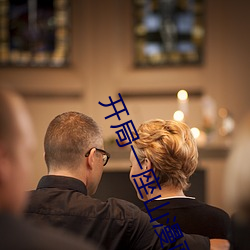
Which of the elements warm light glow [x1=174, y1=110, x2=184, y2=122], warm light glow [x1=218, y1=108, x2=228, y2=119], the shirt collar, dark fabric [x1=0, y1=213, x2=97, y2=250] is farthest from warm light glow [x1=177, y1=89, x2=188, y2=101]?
dark fabric [x1=0, y1=213, x2=97, y2=250]

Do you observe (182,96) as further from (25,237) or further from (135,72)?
(25,237)

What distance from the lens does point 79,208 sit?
95.8 inches

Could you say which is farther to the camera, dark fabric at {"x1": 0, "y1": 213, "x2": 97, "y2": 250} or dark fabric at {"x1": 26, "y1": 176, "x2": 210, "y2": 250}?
dark fabric at {"x1": 26, "y1": 176, "x2": 210, "y2": 250}

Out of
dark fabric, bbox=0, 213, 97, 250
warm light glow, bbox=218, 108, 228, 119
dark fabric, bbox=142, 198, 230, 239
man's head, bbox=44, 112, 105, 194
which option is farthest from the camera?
warm light glow, bbox=218, 108, 228, 119

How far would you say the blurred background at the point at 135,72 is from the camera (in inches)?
323

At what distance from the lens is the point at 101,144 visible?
2.71m

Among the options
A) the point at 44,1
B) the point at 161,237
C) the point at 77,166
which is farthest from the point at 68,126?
the point at 44,1

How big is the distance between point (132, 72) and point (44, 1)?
1.62 m

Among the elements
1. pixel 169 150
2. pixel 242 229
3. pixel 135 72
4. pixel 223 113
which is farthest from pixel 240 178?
pixel 135 72

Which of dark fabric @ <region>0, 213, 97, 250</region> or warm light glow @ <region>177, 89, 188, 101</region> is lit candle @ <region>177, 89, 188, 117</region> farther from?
dark fabric @ <region>0, 213, 97, 250</region>

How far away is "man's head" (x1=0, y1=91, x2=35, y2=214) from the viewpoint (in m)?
1.15

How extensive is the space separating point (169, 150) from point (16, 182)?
1.60 meters

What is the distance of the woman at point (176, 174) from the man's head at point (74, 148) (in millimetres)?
212

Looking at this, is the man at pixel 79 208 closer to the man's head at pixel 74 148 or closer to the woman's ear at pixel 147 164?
the man's head at pixel 74 148
